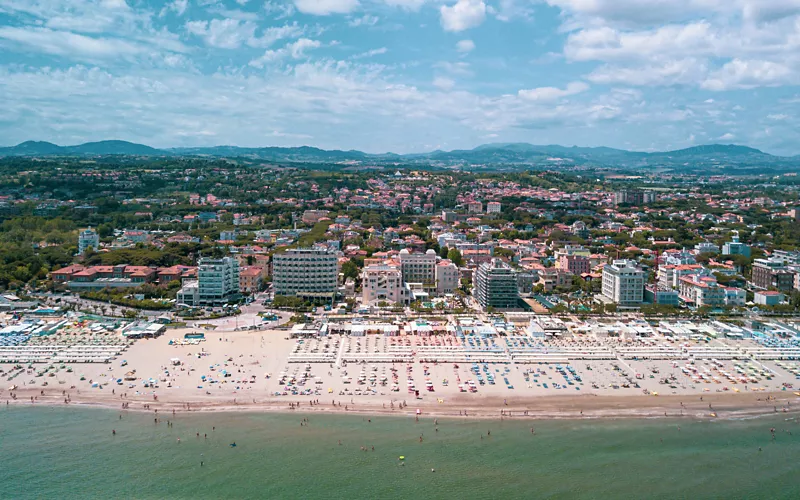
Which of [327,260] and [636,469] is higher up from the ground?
[327,260]

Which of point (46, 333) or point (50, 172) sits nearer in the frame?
point (46, 333)

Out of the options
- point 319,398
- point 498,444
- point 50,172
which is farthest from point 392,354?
point 50,172

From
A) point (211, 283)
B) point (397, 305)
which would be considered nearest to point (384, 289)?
point (397, 305)

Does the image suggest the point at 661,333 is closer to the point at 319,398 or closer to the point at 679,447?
the point at 679,447

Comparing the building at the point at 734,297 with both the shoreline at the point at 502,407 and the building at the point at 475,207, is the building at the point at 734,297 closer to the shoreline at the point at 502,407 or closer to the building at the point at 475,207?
the shoreline at the point at 502,407

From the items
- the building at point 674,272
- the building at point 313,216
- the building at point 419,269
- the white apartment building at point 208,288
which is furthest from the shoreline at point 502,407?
the building at point 313,216
